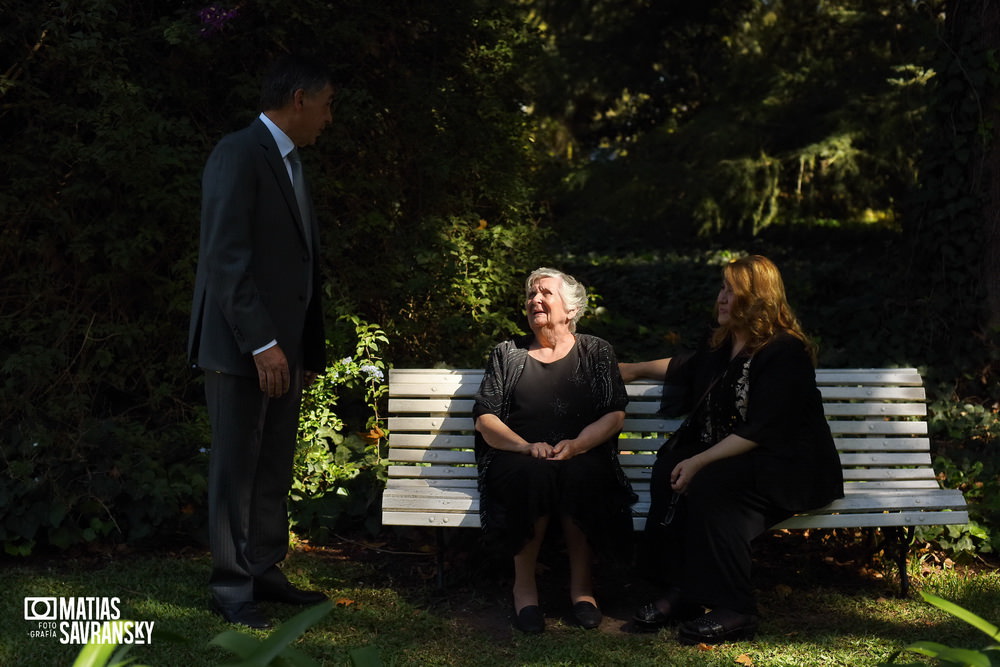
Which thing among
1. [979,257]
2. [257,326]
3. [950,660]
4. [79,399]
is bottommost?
[950,660]

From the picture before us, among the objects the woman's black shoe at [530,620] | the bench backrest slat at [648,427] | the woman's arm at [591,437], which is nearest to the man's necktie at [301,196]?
the bench backrest slat at [648,427]

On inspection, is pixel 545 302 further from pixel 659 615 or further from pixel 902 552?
pixel 902 552

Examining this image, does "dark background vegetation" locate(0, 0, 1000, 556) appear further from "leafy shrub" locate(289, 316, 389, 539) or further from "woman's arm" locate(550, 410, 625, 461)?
"woman's arm" locate(550, 410, 625, 461)

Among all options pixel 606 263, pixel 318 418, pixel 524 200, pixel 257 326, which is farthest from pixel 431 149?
pixel 606 263

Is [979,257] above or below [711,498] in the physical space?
above

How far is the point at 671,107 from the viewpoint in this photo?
47.5 ft

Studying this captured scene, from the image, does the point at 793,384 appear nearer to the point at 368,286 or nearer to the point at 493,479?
the point at 493,479

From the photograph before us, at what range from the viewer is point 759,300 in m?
3.90

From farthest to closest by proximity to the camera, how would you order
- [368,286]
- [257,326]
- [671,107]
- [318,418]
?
[671,107]
[368,286]
[318,418]
[257,326]

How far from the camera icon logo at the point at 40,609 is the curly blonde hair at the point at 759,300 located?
282 cm

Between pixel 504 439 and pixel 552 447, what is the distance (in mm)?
189

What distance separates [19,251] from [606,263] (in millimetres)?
6980

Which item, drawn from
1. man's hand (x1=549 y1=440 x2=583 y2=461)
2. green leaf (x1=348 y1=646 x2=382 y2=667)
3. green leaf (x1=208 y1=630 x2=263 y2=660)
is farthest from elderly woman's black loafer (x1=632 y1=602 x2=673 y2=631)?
green leaf (x1=208 y1=630 x2=263 y2=660)

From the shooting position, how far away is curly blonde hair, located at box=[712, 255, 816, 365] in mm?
3896
